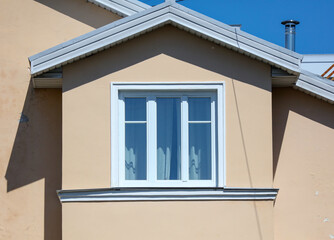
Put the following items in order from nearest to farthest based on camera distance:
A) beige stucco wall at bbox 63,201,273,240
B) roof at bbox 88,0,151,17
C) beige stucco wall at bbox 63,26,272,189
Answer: beige stucco wall at bbox 63,201,273,240 < beige stucco wall at bbox 63,26,272,189 < roof at bbox 88,0,151,17

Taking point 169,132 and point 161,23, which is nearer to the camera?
point 161,23

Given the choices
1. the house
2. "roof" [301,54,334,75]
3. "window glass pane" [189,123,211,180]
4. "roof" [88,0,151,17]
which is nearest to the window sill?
the house

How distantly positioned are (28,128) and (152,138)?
9.10 feet

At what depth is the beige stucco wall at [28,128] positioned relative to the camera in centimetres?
1602

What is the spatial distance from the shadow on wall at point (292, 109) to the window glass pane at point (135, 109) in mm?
2655

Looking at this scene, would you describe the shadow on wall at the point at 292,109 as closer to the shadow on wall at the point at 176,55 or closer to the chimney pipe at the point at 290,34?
the shadow on wall at the point at 176,55

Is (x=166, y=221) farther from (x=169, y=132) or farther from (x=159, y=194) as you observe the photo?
(x=169, y=132)

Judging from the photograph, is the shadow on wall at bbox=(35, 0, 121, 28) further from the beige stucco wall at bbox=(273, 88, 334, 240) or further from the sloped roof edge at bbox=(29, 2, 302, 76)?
the beige stucco wall at bbox=(273, 88, 334, 240)

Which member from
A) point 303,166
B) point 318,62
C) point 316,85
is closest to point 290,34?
point 318,62

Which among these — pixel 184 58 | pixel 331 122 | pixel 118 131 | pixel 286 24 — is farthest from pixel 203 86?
pixel 286 24

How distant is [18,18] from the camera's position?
54.8ft

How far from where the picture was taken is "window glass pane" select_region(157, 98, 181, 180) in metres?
15.1

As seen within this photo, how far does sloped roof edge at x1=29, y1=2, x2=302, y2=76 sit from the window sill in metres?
2.29

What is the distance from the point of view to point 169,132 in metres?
15.1
